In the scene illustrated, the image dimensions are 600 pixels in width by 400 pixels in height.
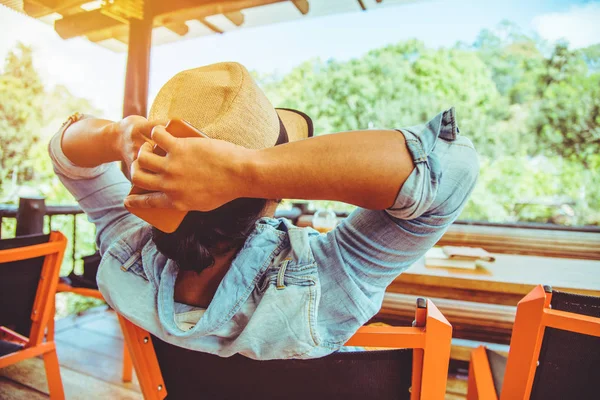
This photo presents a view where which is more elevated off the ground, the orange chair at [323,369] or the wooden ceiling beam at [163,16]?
the wooden ceiling beam at [163,16]

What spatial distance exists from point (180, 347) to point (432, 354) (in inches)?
15.9

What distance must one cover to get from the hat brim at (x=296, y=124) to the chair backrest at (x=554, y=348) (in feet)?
1.84

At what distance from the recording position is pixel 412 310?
265 centimetres

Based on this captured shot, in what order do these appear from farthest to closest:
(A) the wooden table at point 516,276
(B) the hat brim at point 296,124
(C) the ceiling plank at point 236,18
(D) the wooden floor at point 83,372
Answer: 1. (C) the ceiling plank at point 236,18
2. (D) the wooden floor at point 83,372
3. (A) the wooden table at point 516,276
4. (B) the hat brim at point 296,124

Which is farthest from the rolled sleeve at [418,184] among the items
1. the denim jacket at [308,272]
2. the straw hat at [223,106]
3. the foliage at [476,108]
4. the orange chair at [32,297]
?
the foliage at [476,108]

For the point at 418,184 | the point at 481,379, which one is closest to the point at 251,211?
the point at 418,184

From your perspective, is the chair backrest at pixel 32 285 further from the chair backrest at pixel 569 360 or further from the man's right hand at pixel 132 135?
the chair backrest at pixel 569 360

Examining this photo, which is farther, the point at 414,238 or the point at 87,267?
the point at 87,267

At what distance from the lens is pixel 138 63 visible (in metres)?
3.63

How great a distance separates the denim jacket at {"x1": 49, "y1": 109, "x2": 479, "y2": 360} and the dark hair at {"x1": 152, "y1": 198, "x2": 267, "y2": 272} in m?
0.03

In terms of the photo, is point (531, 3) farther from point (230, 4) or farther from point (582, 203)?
point (230, 4)

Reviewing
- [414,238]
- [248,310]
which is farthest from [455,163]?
[248,310]

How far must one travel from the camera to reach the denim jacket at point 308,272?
490mm

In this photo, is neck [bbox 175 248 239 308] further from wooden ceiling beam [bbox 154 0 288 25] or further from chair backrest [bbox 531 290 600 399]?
wooden ceiling beam [bbox 154 0 288 25]
